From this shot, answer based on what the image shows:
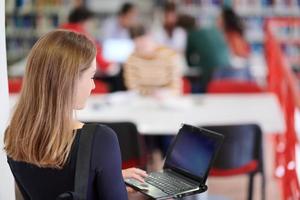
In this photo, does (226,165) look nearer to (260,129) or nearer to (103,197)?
(260,129)

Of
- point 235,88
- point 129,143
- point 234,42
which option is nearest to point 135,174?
point 129,143

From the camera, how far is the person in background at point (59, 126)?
4.66ft

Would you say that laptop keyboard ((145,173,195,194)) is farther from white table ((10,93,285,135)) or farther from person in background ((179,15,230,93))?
person in background ((179,15,230,93))

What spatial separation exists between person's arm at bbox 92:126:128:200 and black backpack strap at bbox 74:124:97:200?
0.02 m

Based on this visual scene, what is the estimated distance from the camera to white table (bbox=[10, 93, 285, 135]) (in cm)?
330

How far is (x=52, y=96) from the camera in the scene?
145 cm

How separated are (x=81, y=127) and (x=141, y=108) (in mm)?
2232

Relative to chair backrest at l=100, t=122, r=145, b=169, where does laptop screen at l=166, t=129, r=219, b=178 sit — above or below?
above

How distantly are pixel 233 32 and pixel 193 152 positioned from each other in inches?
172

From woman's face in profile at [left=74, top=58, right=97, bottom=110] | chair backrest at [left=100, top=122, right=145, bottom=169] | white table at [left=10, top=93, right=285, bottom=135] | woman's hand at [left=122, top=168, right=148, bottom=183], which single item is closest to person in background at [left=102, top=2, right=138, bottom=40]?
white table at [left=10, top=93, right=285, bottom=135]

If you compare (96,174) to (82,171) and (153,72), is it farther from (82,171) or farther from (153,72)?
(153,72)

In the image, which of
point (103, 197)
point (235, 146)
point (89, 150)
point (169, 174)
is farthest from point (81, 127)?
point (235, 146)

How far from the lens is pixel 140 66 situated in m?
4.08

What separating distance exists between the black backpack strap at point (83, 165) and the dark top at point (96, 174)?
1cm
